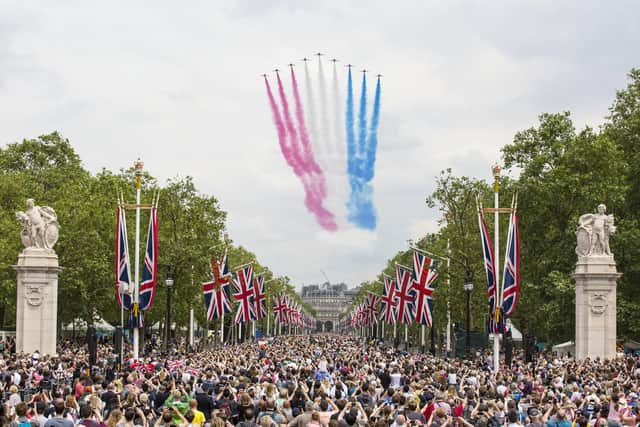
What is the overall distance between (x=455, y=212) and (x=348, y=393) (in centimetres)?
4272

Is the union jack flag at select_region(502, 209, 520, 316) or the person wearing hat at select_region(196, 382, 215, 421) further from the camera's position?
the union jack flag at select_region(502, 209, 520, 316)

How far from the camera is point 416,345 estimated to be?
105 metres

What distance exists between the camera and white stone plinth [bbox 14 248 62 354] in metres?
43.5

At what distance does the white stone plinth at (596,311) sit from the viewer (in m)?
43.2

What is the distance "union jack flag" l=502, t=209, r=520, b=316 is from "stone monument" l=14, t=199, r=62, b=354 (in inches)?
783

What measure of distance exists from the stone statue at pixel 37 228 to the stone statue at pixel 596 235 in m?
24.3

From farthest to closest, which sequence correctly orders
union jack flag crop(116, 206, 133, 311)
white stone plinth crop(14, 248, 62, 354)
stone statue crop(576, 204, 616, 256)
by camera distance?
1. stone statue crop(576, 204, 616, 256)
2. white stone plinth crop(14, 248, 62, 354)
3. union jack flag crop(116, 206, 133, 311)

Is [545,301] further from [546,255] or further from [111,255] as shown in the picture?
[111,255]

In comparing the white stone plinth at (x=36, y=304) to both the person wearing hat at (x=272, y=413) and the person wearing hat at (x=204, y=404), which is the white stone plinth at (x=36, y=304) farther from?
the person wearing hat at (x=272, y=413)

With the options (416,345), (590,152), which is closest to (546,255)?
(590,152)

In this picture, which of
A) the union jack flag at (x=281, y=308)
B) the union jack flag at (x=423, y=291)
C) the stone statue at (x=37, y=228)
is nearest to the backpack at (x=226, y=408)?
the stone statue at (x=37, y=228)

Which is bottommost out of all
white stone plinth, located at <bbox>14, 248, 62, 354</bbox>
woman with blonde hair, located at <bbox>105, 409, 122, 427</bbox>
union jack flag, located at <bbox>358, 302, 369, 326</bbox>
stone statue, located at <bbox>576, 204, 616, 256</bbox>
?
union jack flag, located at <bbox>358, 302, 369, 326</bbox>

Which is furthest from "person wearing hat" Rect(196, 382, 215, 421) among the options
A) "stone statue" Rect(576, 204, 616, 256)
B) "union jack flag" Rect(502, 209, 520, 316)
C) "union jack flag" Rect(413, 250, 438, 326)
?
"union jack flag" Rect(413, 250, 438, 326)

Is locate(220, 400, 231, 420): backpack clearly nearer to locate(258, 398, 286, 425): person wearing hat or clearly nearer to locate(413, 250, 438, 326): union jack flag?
locate(258, 398, 286, 425): person wearing hat
